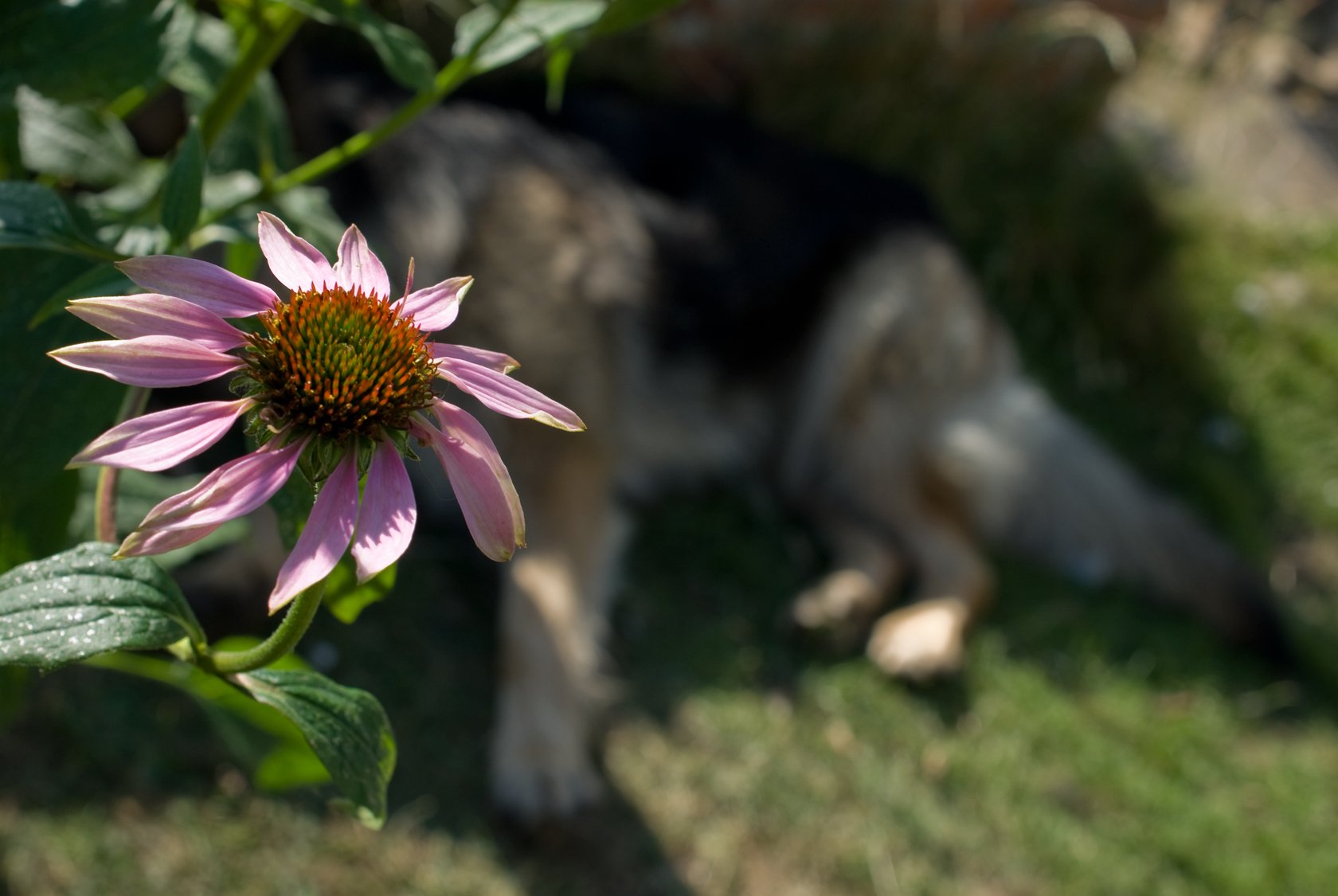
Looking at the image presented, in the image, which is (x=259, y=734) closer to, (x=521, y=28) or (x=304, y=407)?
(x=304, y=407)

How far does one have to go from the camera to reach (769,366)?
3576 millimetres

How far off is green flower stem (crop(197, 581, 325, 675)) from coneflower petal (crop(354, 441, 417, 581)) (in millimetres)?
52

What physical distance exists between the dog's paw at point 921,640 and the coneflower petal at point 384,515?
8.06 feet

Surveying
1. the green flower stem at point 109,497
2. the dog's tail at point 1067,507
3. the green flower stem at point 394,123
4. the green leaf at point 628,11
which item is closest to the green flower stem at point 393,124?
the green flower stem at point 394,123

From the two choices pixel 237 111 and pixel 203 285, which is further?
pixel 237 111

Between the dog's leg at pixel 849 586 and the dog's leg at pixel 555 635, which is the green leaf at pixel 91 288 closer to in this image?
the dog's leg at pixel 555 635

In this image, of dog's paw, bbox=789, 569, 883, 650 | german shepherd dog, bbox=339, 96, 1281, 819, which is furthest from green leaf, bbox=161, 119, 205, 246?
dog's paw, bbox=789, 569, 883, 650

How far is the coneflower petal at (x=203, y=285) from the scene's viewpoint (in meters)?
0.56

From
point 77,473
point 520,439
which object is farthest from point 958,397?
point 77,473

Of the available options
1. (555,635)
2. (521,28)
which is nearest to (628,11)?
(521,28)

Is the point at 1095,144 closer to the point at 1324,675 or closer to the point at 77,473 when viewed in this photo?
the point at 1324,675

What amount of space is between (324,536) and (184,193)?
353mm

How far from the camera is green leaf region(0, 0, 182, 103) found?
2.63ft

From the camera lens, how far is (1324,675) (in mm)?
3176
